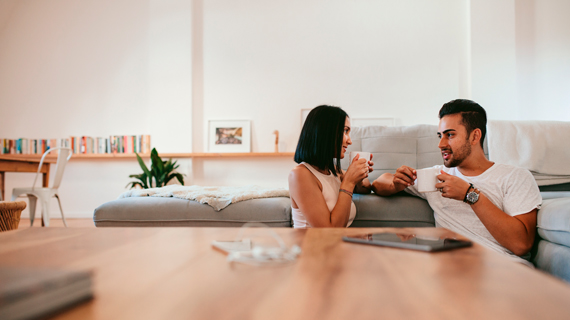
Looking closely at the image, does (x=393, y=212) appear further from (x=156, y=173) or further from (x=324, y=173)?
(x=156, y=173)

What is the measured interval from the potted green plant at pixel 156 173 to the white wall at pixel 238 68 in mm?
278

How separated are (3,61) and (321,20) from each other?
13.3 feet

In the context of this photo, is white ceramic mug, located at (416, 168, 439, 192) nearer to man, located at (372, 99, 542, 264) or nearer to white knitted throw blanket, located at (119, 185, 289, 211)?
man, located at (372, 99, 542, 264)

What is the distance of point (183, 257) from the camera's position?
558 millimetres

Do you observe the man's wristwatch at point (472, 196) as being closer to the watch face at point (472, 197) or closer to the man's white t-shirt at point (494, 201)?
the watch face at point (472, 197)

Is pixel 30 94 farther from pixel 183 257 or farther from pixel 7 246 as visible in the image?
pixel 183 257

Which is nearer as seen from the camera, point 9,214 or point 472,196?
point 472,196

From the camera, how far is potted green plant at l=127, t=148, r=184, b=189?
379 cm

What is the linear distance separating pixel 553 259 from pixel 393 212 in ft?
1.98

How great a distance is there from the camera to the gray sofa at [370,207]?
1602 millimetres

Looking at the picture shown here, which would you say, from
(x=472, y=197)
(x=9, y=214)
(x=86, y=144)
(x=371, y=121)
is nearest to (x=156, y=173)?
(x=86, y=144)

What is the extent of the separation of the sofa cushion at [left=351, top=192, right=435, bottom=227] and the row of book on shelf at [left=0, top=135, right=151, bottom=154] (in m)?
3.26

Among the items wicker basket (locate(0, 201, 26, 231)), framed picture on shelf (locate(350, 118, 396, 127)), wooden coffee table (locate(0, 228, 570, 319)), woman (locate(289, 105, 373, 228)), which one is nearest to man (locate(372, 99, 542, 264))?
woman (locate(289, 105, 373, 228))

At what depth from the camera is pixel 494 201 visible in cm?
134
